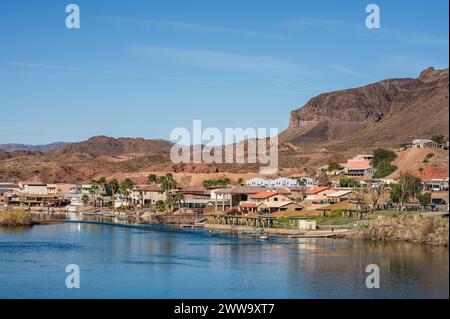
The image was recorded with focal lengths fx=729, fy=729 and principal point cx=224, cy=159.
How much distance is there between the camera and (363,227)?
74.4 meters

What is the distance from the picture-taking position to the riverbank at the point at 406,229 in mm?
62731

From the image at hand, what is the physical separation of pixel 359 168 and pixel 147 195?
4097cm

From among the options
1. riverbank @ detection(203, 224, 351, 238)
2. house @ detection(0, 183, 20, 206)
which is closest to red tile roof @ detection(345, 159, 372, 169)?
riverbank @ detection(203, 224, 351, 238)

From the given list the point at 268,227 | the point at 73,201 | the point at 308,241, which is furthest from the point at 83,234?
the point at 73,201

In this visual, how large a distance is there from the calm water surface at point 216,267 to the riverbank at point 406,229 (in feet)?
5.70

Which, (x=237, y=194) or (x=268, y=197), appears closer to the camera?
(x=268, y=197)

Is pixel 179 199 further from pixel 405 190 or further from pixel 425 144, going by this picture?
pixel 425 144

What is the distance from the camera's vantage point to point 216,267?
56.7 meters

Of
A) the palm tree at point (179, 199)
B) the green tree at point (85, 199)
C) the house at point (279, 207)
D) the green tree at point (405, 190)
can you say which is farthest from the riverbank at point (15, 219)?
the green tree at point (405, 190)

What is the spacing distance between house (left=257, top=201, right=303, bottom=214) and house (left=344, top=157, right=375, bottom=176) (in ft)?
130

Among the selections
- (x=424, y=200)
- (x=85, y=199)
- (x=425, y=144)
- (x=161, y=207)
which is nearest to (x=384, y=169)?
(x=425, y=144)

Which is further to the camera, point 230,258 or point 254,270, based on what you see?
point 230,258
